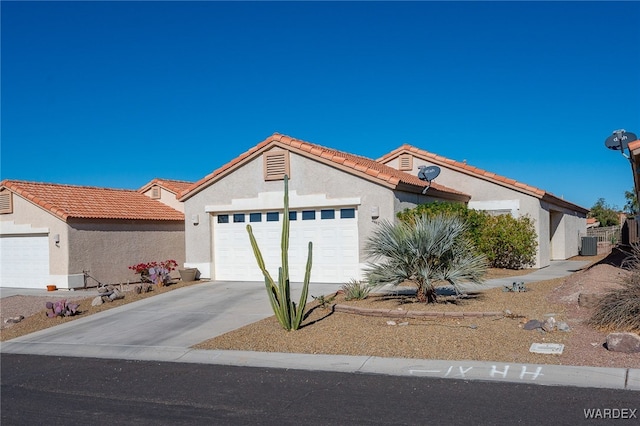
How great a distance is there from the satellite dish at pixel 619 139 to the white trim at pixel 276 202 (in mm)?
6640

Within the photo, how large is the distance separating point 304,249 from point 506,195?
27.1ft

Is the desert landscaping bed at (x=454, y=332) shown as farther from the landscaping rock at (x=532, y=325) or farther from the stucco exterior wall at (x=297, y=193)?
the stucco exterior wall at (x=297, y=193)

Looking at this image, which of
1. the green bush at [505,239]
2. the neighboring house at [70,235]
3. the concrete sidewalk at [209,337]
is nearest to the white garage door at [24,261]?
the neighboring house at [70,235]

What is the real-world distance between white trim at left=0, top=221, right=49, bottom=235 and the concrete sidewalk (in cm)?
636

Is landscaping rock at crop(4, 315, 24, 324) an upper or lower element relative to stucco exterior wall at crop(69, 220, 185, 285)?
lower

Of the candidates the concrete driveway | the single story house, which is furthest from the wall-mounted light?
the concrete driveway

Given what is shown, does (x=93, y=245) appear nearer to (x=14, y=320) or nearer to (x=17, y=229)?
(x=17, y=229)

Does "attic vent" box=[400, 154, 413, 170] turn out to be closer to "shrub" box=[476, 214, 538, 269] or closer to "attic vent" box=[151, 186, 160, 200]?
"shrub" box=[476, 214, 538, 269]

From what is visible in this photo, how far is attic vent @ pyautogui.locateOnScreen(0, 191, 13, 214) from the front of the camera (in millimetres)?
21981

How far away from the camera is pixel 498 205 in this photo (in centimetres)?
2248

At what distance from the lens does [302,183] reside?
1842 cm

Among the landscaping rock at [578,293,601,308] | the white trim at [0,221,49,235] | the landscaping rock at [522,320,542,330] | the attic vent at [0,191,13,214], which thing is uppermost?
the attic vent at [0,191,13,214]

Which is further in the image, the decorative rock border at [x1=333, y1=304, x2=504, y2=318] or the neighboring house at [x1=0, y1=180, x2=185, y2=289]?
the neighboring house at [x1=0, y1=180, x2=185, y2=289]

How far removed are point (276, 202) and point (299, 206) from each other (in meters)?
0.76
